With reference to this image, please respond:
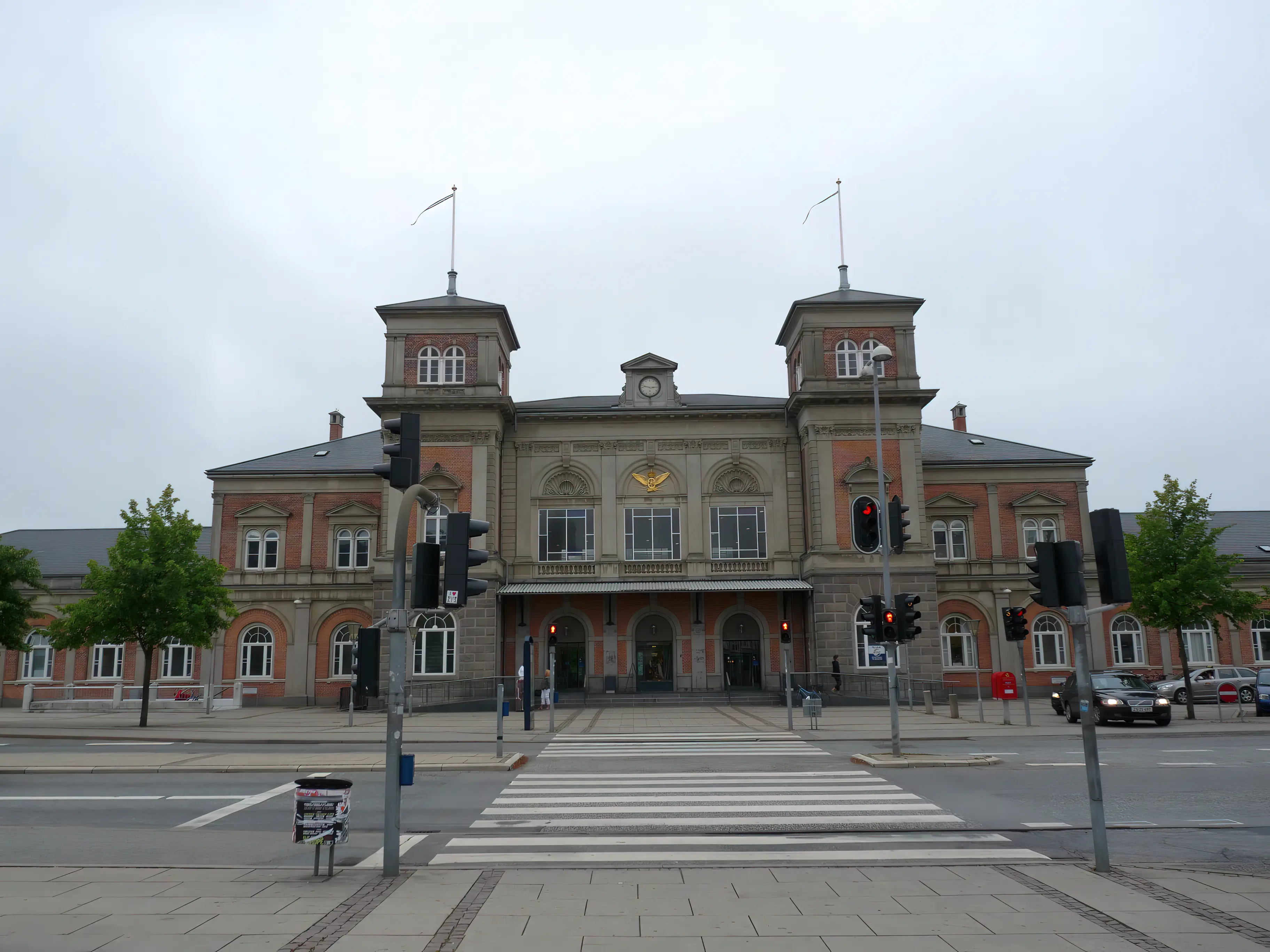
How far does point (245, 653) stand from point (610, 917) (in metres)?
40.7

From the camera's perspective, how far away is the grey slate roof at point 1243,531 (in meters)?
47.3

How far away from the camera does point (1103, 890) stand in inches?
343

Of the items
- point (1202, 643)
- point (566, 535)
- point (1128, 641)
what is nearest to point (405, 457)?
point (566, 535)

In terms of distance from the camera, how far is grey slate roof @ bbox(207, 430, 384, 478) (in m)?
44.8

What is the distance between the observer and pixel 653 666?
4191 cm

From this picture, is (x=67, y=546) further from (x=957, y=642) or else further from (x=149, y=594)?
(x=957, y=642)

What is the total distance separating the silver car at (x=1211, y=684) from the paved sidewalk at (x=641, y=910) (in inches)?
1253

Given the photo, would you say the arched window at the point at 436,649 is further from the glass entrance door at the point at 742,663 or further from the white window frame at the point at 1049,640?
the white window frame at the point at 1049,640

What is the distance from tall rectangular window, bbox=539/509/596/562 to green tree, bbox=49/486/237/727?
46.6 feet

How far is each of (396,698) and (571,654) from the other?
33059mm

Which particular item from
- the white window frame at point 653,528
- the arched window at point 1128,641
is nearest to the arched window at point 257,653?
the white window frame at point 653,528

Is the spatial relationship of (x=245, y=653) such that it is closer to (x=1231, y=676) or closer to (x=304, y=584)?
(x=304, y=584)

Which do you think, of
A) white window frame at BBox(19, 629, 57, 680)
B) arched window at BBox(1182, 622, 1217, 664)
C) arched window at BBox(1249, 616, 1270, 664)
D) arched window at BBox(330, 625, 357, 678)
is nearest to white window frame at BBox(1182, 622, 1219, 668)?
arched window at BBox(1182, 622, 1217, 664)

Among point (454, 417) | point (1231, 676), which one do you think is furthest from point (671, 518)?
point (1231, 676)
